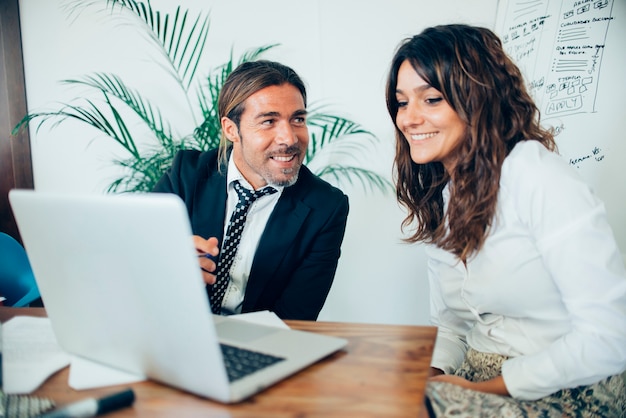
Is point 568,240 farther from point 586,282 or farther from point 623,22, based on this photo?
point 623,22

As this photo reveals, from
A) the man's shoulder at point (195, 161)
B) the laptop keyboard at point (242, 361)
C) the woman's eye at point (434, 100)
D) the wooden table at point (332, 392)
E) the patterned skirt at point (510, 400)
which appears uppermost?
the woman's eye at point (434, 100)

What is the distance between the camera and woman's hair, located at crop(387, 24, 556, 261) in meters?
1.23

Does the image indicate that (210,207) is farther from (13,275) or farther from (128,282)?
(128,282)

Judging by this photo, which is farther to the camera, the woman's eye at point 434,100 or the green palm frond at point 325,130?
the green palm frond at point 325,130

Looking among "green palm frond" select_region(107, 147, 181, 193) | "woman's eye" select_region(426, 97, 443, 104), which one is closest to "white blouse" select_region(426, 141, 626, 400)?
"woman's eye" select_region(426, 97, 443, 104)

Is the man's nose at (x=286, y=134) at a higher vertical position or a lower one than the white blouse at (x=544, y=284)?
higher

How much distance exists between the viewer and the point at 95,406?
0.70 m

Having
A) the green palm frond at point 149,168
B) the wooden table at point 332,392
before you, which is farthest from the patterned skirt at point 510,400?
the green palm frond at point 149,168

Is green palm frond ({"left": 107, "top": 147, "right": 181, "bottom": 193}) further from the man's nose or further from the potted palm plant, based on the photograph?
the man's nose

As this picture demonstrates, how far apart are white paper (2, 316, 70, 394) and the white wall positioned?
1.78 m

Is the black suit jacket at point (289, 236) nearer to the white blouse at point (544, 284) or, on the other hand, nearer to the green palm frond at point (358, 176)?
the white blouse at point (544, 284)

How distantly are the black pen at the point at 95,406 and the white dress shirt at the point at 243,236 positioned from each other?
0.95 m

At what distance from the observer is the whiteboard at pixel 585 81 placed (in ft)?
6.86

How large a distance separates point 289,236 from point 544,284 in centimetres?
79
